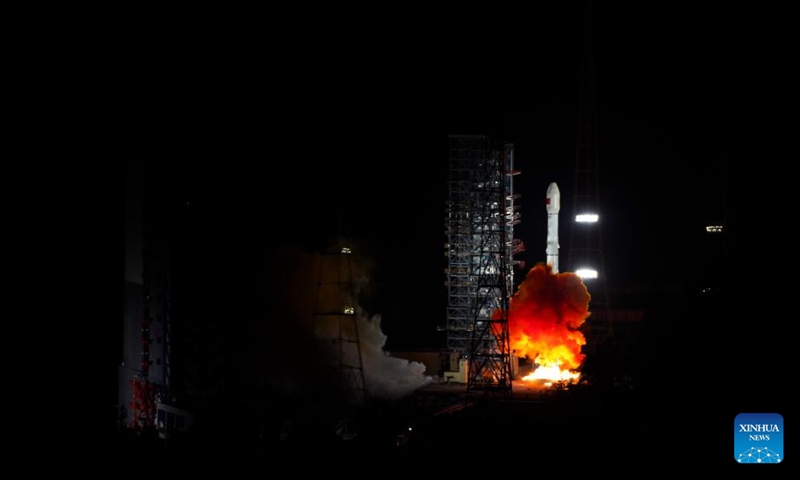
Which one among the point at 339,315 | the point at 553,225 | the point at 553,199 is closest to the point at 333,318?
the point at 339,315

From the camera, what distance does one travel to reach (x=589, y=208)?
43.5 m

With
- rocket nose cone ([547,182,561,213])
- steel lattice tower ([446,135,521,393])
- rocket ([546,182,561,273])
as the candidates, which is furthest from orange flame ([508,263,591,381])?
rocket nose cone ([547,182,561,213])

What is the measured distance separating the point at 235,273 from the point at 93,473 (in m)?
17.1

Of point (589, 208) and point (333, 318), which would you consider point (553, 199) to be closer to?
point (589, 208)

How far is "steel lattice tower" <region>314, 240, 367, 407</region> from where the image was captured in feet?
117

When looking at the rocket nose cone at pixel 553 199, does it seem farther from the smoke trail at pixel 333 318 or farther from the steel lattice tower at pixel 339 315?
the steel lattice tower at pixel 339 315

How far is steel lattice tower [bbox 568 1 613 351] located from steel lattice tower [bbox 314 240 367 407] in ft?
32.0

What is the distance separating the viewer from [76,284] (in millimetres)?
32469

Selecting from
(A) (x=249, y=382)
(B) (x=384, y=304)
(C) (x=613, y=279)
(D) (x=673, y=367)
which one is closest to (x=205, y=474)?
(D) (x=673, y=367)

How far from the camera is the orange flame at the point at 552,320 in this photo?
40.2m

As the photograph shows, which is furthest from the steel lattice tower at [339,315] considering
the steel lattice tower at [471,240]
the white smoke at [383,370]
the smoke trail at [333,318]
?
the steel lattice tower at [471,240]

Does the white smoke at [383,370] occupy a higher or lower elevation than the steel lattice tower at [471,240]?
lower

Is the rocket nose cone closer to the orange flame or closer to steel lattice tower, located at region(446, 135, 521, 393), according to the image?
steel lattice tower, located at region(446, 135, 521, 393)

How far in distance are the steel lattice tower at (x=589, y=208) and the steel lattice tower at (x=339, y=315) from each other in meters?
9.76
